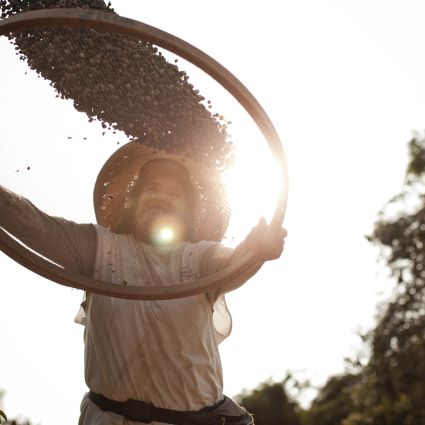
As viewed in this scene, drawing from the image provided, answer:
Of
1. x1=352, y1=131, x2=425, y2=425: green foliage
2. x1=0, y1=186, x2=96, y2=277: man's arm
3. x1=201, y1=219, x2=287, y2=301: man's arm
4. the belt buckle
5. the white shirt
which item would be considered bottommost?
the belt buckle

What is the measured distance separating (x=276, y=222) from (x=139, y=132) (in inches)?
32.9

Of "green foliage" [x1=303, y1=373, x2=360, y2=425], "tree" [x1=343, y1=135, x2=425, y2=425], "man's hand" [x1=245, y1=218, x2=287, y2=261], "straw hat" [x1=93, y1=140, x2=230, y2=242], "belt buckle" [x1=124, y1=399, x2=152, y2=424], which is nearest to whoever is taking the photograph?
"belt buckle" [x1=124, y1=399, x2=152, y2=424]

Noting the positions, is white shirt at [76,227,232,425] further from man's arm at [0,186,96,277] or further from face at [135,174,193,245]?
face at [135,174,193,245]

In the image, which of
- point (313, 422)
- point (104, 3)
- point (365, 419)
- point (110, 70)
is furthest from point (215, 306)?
point (313, 422)

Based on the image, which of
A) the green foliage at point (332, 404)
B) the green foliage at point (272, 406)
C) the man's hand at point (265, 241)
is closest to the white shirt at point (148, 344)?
the man's hand at point (265, 241)

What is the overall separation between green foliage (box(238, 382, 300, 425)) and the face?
29893mm

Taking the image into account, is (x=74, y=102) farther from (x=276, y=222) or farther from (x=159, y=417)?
(x=159, y=417)

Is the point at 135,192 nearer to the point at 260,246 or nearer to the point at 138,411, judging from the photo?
the point at 260,246

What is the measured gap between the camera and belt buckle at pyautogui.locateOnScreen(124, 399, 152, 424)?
8.77 ft

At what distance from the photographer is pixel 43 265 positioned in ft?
9.27

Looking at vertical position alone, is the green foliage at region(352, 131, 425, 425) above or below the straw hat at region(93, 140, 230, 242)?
above

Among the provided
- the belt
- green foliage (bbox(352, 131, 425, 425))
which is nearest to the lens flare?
the belt

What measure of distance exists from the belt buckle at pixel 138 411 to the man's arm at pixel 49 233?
0.61 meters

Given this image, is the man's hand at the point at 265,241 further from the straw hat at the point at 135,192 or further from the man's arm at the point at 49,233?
the man's arm at the point at 49,233
